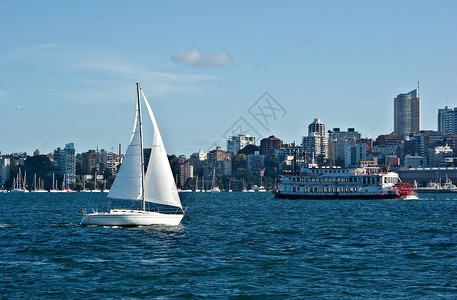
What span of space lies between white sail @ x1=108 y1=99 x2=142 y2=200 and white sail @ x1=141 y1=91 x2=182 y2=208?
0.74m

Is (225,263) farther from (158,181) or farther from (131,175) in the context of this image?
(131,175)

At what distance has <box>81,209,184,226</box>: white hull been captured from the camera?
50062 millimetres

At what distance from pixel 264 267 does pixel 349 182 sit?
97855mm

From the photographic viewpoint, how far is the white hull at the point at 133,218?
164ft

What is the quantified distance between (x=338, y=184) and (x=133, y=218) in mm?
84220

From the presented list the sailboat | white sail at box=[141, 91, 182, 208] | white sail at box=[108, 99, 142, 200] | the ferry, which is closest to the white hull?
the sailboat

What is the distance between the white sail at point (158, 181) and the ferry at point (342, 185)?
81.0 metres

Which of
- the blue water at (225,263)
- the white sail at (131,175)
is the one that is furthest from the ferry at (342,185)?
the white sail at (131,175)

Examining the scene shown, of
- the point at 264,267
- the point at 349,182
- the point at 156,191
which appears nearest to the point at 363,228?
the point at 156,191

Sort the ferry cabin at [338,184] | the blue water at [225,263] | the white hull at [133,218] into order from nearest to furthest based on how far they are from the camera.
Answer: the blue water at [225,263]
the white hull at [133,218]
the ferry cabin at [338,184]

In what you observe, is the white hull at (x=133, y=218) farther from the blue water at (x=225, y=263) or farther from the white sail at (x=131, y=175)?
the white sail at (x=131, y=175)

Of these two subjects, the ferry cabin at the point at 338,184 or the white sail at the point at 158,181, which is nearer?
the white sail at the point at 158,181

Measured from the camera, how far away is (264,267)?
33781 millimetres

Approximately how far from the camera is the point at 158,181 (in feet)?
166
